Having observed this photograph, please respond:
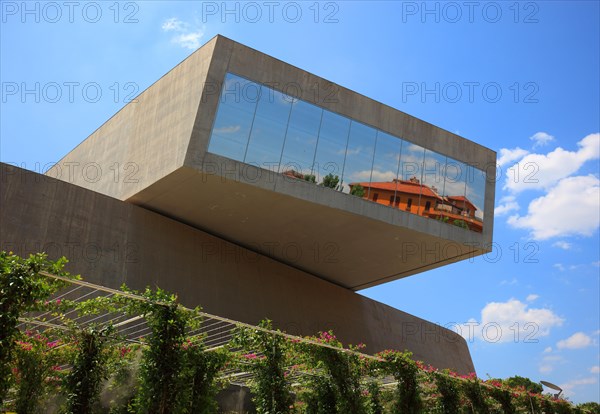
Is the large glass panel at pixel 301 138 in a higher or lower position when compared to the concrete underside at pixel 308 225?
higher

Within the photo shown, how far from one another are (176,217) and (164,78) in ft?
18.3

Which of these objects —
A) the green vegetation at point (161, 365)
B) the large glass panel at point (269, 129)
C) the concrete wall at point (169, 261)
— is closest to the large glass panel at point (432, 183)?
the large glass panel at point (269, 129)

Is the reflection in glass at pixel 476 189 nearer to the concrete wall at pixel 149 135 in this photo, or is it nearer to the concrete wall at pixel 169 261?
the concrete wall at pixel 169 261

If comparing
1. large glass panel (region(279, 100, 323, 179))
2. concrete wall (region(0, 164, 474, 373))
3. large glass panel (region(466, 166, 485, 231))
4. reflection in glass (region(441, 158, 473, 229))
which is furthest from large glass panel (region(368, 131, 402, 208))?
concrete wall (region(0, 164, 474, 373))

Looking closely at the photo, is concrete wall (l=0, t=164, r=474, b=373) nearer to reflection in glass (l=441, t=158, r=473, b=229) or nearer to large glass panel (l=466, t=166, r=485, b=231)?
reflection in glass (l=441, t=158, r=473, b=229)

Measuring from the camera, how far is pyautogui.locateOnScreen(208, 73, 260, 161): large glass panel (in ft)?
68.0

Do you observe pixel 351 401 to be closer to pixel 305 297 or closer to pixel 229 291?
pixel 229 291

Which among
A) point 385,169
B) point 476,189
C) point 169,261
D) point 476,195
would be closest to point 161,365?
point 169,261

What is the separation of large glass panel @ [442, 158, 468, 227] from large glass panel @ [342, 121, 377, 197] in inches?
158

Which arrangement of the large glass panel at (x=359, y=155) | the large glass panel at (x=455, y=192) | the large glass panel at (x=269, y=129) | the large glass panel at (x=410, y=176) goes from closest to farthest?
the large glass panel at (x=269, y=129) < the large glass panel at (x=359, y=155) < the large glass panel at (x=410, y=176) < the large glass panel at (x=455, y=192)

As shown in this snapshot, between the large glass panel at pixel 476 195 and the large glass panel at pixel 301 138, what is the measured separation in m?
A: 7.97

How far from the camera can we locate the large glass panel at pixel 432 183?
24859 mm

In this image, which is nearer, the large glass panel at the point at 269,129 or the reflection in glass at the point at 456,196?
the large glass panel at the point at 269,129

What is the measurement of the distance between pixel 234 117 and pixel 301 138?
2.75 m
